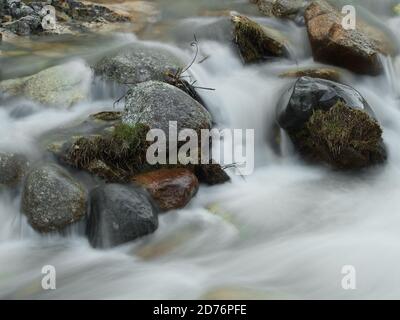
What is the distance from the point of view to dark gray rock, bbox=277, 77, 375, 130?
24.2 ft

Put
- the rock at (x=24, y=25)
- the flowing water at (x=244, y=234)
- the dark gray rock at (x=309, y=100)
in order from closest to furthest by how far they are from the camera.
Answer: the flowing water at (x=244, y=234) < the dark gray rock at (x=309, y=100) < the rock at (x=24, y=25)

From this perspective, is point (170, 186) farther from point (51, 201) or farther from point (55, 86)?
point (55, 86)

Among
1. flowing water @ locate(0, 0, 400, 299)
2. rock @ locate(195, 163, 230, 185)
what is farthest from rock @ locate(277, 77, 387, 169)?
rock @ locate(195, 163, 230, 185)

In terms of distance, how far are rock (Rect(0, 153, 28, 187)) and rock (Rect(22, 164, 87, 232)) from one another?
1.02 ft

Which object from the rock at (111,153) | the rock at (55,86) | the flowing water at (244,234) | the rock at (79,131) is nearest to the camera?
the flowing water at (244,234)

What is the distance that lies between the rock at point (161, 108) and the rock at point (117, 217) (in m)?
1.18

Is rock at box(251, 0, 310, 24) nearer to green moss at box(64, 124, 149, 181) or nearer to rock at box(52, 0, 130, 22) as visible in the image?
rock at box(52, 0, 130, 22)

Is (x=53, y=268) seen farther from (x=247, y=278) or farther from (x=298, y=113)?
(x=298, y=113)

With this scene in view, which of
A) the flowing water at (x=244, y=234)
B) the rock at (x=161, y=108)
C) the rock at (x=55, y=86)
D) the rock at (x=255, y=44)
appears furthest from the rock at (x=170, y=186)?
the rock at (x=255, y=44)

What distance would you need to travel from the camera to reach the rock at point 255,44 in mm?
9070

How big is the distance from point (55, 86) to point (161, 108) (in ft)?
6.87

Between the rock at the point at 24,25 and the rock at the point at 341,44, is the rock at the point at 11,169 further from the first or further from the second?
the rock at the point at 341,44

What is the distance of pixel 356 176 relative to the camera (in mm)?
7195

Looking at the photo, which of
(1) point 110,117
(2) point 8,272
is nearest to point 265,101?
(1) point 110,117
